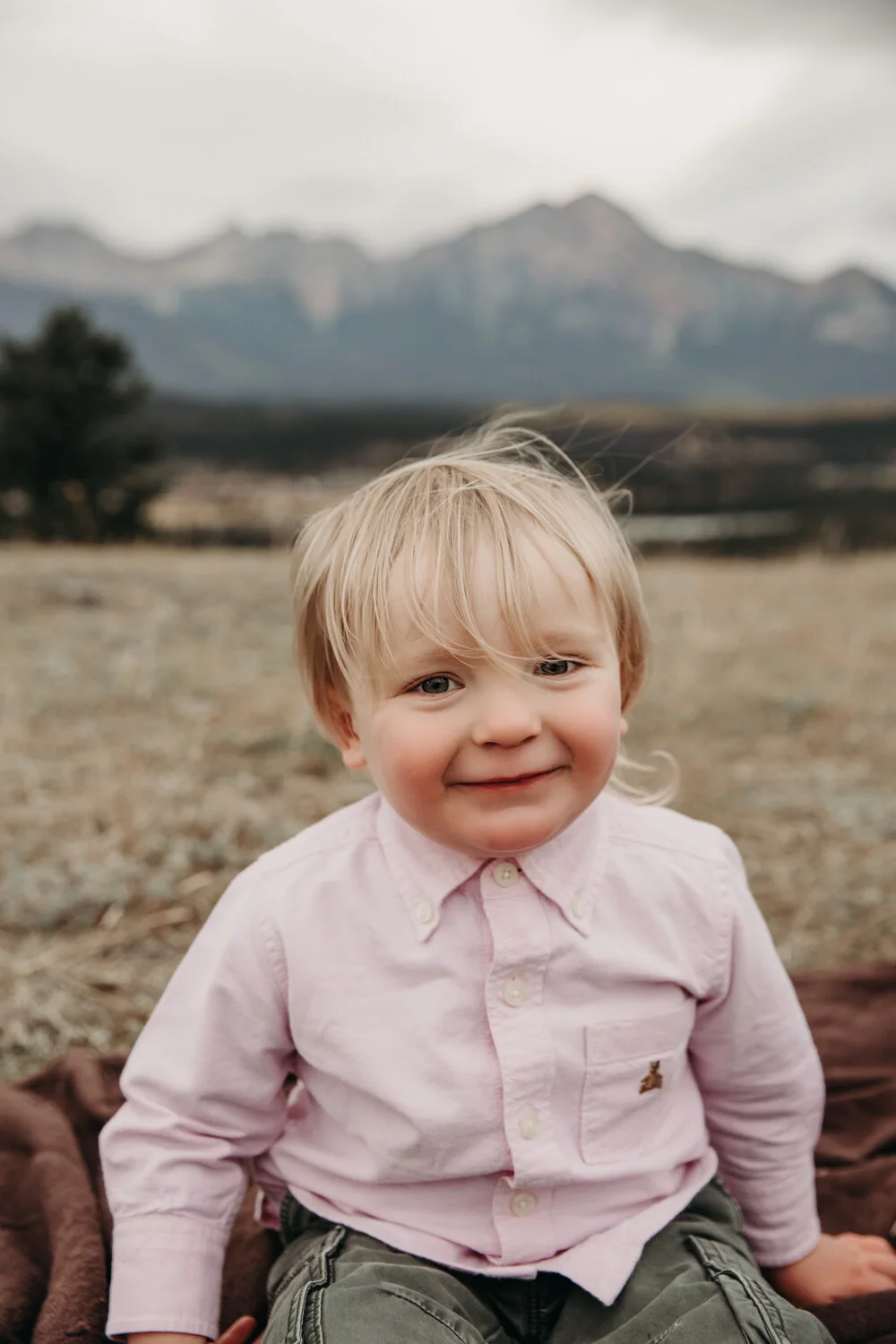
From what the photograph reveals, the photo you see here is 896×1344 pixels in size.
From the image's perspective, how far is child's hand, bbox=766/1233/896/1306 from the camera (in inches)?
62.8

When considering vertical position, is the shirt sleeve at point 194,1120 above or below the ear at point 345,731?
below

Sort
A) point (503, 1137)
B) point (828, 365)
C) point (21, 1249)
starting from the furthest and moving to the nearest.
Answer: point (828, 365), point (21, 1249), point (503, 1137)

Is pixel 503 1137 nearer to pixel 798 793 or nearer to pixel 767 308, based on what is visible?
pixel 798 793

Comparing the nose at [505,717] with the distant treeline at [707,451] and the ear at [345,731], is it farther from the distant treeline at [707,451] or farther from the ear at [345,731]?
the distant treeline at [707,451]

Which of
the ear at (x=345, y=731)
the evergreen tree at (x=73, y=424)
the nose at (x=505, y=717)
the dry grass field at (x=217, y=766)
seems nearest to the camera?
the nose at (x=505, y=717)

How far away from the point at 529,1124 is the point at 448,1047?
4.9 inches

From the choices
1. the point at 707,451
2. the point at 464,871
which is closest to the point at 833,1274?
the point at 464,871

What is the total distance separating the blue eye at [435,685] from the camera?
1292mm

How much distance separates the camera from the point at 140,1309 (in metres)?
1.39

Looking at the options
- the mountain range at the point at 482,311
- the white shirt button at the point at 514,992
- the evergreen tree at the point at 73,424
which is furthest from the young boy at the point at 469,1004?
the mountain range at the point at 482,311

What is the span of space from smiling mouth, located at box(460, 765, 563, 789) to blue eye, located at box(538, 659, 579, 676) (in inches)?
4.1

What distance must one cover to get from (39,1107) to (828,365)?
5039 inches

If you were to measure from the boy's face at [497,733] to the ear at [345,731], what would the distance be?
0.14 metres

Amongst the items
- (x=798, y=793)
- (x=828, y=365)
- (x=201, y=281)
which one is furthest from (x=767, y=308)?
(x=798, y=793)
